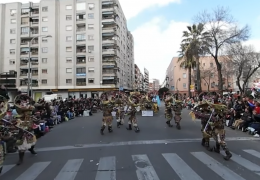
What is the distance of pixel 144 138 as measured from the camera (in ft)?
32.3

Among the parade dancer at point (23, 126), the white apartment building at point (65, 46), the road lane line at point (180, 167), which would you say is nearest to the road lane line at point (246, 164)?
the road lane line at point (180, 167)

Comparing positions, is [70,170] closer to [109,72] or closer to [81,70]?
[109,72]

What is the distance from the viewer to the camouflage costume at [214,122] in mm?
6875

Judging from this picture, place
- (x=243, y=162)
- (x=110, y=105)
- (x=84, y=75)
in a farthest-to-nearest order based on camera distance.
Answer: 1. (x=84, y=75)
2. (x=110, y=105)
3. (x=243, y=162)

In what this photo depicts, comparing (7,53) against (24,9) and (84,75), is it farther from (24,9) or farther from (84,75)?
(84,75)

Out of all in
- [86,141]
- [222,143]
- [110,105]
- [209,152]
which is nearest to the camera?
[222,143]

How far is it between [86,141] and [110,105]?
236 centimetres

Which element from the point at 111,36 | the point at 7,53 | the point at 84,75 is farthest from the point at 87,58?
the point at 7,53

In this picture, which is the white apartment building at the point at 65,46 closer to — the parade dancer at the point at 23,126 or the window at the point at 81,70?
the window at the point at 81,70

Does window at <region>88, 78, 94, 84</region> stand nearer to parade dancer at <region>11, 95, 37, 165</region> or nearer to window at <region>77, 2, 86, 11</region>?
window at <region>77, 2, 86, 11</region>

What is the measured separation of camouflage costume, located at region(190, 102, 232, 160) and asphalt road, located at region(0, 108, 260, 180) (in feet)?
1.10

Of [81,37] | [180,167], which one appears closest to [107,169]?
[180,167]

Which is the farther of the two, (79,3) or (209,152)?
(79,3)

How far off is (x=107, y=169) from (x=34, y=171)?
1.91 meters
